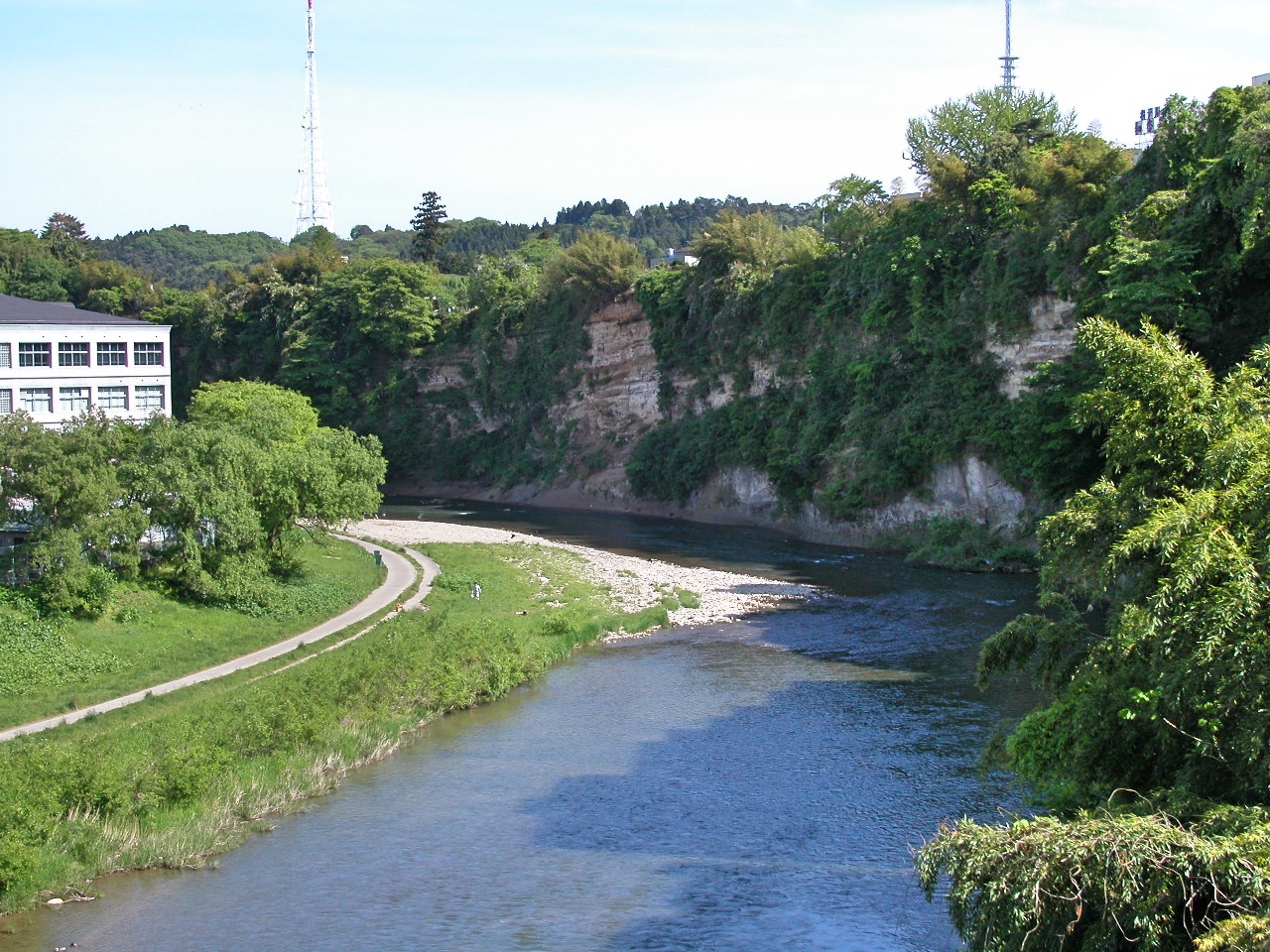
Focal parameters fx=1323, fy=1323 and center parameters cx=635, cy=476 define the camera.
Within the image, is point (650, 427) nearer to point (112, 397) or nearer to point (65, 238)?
point (112, 397)

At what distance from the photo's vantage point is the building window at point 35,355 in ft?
173

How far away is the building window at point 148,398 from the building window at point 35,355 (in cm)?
423

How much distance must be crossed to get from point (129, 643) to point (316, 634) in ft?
19.2

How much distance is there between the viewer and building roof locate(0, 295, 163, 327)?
5338 centimetres

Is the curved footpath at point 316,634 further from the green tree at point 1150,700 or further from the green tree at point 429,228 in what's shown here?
the green tree at point 429,228

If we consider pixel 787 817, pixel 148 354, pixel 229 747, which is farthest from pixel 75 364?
pixel 787 817

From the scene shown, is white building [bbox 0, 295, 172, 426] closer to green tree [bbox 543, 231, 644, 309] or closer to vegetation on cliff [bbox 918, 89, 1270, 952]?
green tree [bbox 543, 231, 644, 309]

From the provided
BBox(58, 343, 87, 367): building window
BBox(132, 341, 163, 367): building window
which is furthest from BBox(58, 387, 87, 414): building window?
BBox(132, 341, 163, 367): building window

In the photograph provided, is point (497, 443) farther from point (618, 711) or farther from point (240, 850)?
point (240, 850)

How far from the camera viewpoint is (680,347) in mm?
77312

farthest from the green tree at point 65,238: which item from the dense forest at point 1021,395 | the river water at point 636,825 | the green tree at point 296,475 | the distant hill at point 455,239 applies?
the river water at point 636,825

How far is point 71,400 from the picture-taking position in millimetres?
54312

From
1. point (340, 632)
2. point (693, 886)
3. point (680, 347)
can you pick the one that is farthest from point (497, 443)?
point (693, 886)

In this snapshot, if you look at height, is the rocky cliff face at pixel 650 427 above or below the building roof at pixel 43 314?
below
